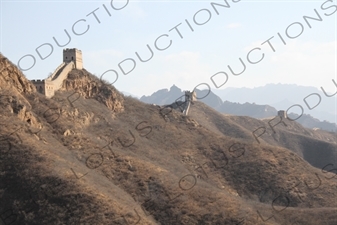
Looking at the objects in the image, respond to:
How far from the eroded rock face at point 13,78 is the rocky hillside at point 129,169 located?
0.23m

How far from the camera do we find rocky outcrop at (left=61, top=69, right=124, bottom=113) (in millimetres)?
54781

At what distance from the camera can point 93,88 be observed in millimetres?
58125

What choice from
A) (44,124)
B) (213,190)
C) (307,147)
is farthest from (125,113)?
(307,147)

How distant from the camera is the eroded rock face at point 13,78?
4378 centimetres

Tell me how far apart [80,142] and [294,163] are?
30.1m

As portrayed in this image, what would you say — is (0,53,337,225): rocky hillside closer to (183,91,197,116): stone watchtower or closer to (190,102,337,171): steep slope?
(183,91,197,116): stone watchtower

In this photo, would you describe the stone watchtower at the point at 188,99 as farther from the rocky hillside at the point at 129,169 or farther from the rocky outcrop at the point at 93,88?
the rocky outcrop at the point at 93,88

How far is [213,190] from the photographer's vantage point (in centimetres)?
4147

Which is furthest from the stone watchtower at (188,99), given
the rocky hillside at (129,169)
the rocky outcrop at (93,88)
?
the rocky outcrop at (93,88)

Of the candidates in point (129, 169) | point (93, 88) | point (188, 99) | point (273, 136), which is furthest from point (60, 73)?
point (273, 136)

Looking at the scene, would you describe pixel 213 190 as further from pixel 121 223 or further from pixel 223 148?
pixel 223 148

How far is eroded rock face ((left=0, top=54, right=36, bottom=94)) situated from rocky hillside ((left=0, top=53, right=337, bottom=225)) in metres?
0.23

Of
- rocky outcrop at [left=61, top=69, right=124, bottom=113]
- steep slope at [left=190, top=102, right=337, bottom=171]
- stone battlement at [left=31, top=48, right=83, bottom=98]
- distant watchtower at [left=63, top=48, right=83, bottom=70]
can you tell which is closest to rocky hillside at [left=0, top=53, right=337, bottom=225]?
rocky outcrop at [left=61, top=69, right=124, bottom=113]

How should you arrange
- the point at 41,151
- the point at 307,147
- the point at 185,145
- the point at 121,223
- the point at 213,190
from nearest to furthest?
the point at 121,223
the point at 41,151
the point at 213,190
the point at 185,145
the point at 307,147
